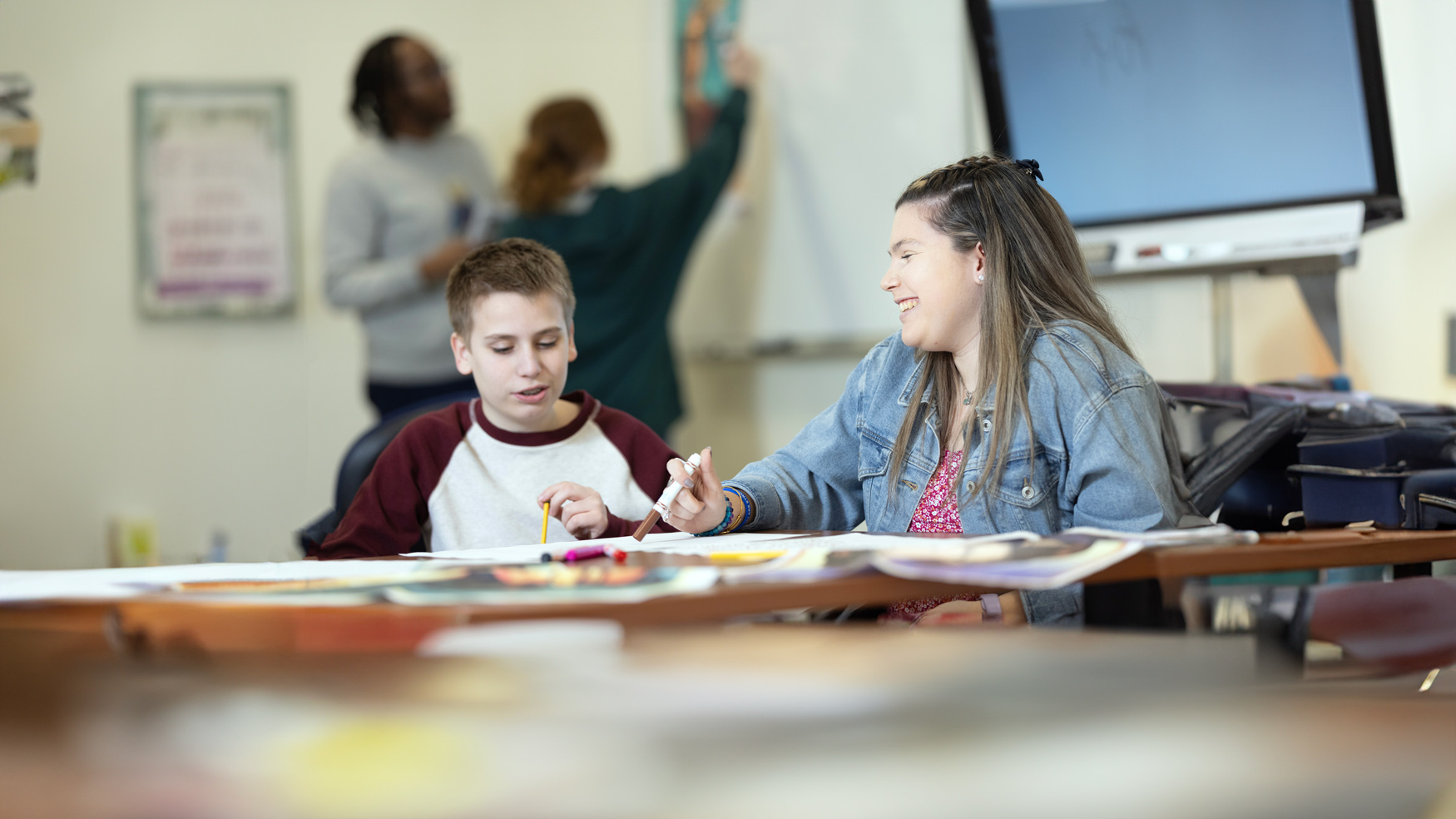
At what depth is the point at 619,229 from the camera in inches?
125

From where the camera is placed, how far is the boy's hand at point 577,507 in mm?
1305

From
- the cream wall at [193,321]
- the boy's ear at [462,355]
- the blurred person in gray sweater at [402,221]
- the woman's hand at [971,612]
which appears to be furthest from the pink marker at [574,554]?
Answer: the cream wall at [193,321]

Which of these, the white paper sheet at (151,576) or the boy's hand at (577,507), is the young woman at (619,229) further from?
the white paper sheet at (151,576)

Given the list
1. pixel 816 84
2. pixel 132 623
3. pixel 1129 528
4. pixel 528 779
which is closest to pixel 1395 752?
pixel 1129 528

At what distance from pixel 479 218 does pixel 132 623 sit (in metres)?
2.68

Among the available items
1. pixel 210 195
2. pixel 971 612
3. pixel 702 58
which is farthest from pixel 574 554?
pixel 210 195

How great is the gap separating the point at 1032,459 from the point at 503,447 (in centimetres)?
66

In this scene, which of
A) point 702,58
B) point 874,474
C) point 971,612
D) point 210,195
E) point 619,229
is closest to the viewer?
point 971,612

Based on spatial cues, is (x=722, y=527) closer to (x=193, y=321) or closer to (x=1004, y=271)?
(x=1004, y=271)

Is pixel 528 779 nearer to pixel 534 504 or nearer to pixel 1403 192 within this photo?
pixel 534 504

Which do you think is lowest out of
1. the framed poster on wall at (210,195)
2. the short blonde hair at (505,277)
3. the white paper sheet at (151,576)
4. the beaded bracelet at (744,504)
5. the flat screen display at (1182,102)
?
the white paper sheet at (151,576)

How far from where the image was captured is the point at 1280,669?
0.98m

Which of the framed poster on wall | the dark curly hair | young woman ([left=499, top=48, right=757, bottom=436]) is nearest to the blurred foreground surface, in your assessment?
young woman ([left=499, top=48, right=757, bottom=436])

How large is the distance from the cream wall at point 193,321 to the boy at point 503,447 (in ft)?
7.41
